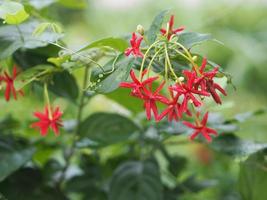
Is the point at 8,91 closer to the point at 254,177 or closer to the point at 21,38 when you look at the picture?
the point at 21,38

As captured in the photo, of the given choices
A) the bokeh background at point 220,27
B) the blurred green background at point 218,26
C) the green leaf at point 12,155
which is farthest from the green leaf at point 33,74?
the blurred green background at point 218,26

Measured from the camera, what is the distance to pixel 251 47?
101 inches

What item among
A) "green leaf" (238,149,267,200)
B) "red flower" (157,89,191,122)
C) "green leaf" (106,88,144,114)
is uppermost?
"red flower" (157,89,191,122)

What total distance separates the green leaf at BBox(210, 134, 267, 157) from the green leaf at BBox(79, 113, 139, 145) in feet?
0.40

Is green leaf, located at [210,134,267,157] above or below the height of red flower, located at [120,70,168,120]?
below

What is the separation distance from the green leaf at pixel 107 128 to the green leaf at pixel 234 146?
12cm

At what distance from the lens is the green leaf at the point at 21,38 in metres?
0.62

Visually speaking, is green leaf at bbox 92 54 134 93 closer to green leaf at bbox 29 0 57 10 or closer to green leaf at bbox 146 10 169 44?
green leaf at bbox 146 10 169 44

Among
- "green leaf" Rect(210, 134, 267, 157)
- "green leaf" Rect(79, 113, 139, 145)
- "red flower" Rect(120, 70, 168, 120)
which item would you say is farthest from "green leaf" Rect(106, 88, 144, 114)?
"red flower" Rect(120, 70, 168, 120)

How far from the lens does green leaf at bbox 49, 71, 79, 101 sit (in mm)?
728

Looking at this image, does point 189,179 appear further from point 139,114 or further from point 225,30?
point 225,30

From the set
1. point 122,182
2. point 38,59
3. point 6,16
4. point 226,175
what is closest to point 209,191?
point 226,175

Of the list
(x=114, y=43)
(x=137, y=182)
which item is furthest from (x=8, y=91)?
(x=137, y=182)

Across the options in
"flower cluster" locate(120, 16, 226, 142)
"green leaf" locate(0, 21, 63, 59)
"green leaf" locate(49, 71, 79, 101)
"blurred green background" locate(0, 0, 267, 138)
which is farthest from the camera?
"blurred green background" locate(0, 0, 267, 138)
